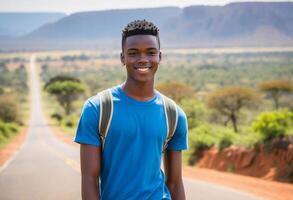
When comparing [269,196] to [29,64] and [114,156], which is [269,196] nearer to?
[114,156]

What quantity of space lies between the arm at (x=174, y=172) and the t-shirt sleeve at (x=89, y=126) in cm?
55

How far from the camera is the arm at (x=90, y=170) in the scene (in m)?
2.79

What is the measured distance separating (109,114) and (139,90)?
25 centimetres

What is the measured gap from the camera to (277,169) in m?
14.2

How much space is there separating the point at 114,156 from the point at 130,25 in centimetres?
71

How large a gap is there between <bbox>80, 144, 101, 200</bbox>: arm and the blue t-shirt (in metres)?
0.04

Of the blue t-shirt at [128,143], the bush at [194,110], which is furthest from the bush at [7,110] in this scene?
the blue t-shirt at [128,143]

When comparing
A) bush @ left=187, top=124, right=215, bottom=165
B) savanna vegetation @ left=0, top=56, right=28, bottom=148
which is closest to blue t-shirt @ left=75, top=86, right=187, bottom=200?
bush @ left=187, top=124, right=215, bottom=165

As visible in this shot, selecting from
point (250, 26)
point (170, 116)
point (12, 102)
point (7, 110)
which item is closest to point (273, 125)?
point (170, 116)

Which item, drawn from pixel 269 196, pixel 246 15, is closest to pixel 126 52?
pixel 269 196

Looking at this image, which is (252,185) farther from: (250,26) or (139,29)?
(250,26)

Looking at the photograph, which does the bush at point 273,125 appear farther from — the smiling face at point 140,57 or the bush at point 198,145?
the smiling face at point 140,57

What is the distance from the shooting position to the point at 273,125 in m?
15.6

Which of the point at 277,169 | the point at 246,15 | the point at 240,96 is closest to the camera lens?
the point at 277,169
